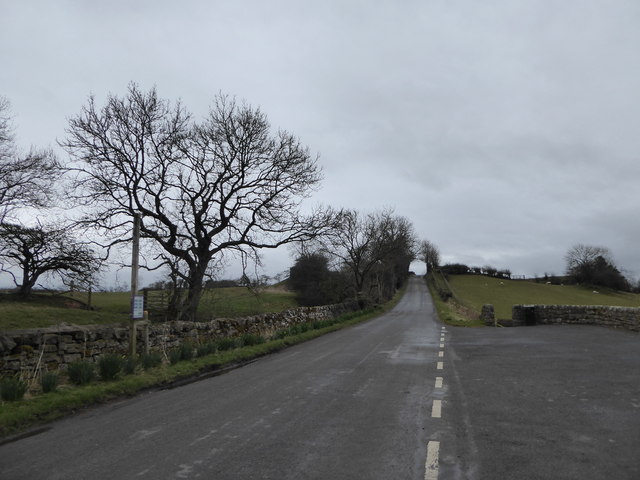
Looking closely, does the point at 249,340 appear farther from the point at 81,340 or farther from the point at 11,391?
the point at 11,391

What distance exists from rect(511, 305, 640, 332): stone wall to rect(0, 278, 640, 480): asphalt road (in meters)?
9.57

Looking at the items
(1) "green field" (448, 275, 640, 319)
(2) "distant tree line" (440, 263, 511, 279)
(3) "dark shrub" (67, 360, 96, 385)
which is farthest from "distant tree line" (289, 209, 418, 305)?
(2) "distant tree line" (440, 263, 511, 279)

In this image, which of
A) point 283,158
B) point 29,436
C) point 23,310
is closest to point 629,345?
point 29,436

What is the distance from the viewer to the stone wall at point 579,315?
60.8ft

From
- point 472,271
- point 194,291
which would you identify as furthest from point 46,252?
point 472,271

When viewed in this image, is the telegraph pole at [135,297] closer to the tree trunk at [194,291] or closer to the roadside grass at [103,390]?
the roadside grass at [103,390]

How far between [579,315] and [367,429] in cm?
2160

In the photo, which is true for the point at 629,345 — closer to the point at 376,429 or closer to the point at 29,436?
the point at 376,429

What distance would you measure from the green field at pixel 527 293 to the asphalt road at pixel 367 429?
198 ft

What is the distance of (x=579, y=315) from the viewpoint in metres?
23.3

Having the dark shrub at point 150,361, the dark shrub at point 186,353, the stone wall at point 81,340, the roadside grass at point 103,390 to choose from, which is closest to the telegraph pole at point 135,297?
the dark shrub at point 150,361

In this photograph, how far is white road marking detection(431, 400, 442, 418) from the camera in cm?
654

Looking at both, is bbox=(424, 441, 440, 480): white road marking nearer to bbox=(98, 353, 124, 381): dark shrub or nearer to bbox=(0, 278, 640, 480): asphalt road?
bbox=(0, 278, 640, 480): asphalt road

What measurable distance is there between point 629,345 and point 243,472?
44.6 ft
